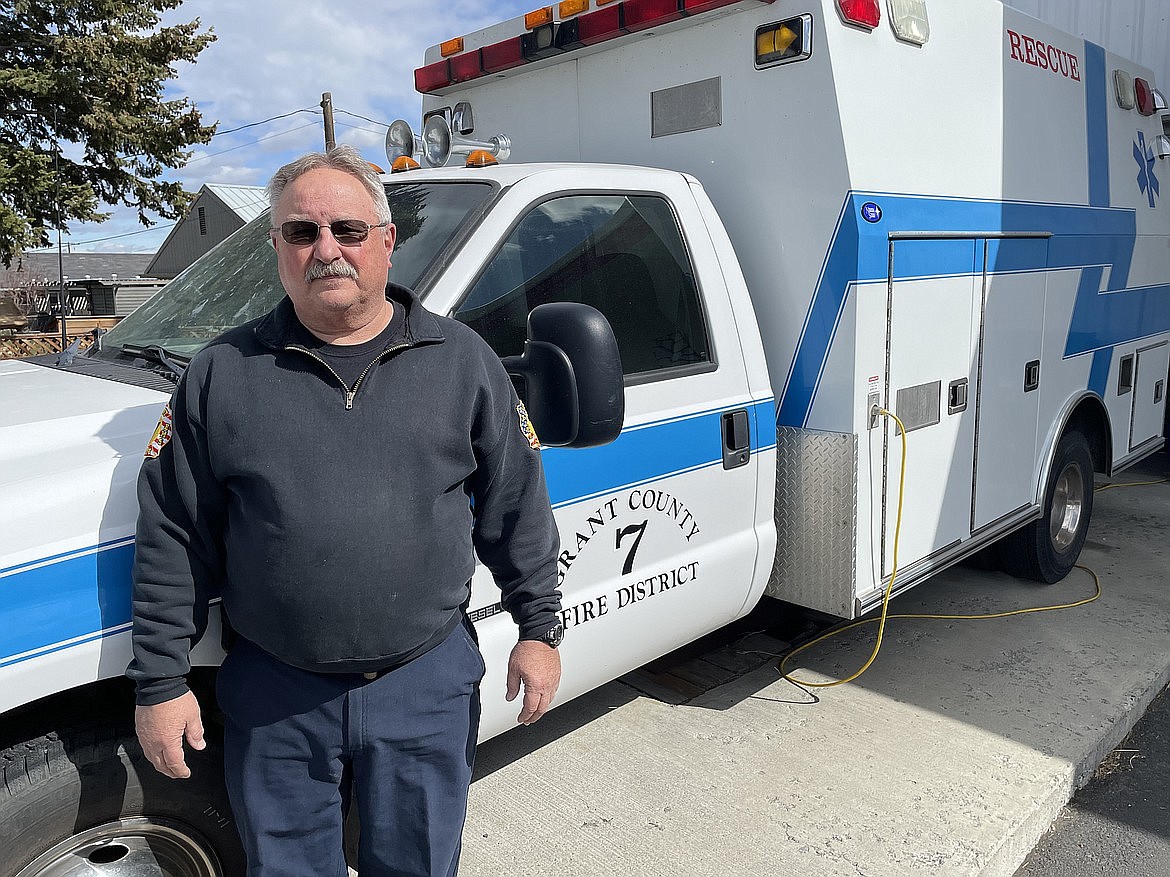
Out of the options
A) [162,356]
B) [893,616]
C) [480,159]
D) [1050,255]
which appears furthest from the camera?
[893,616]

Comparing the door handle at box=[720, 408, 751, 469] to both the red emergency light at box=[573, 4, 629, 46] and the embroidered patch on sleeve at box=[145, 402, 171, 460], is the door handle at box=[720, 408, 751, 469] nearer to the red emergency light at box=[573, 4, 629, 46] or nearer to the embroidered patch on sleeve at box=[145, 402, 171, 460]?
the red emergency light at box=[573, 4, 629, 46]

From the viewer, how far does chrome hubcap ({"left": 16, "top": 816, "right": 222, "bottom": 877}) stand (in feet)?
6.75

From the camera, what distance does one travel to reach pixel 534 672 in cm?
217

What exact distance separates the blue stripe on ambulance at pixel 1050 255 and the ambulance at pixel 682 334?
0.06 ft

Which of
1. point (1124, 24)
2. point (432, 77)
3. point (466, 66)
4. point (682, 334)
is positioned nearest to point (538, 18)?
point (466, 66)

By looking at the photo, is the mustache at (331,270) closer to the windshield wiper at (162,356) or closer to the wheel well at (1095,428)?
the windshield wiper at (162,356)

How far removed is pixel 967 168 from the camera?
3.97m

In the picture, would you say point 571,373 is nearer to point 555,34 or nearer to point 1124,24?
point 555,34

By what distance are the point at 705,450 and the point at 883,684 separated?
1.53 meters

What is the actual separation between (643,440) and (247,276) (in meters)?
1.34

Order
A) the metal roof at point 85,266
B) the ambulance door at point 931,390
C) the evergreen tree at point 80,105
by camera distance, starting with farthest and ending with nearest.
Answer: the metal roof at point 85,266 < the evergreen tree at point 80,105 < the ambulance door at point 931,390

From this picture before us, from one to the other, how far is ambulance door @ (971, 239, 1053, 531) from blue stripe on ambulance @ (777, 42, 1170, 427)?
68mm

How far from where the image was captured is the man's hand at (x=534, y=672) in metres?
2.18

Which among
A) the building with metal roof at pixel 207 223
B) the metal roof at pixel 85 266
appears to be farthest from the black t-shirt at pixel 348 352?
the metal roof at pixel 85 266
